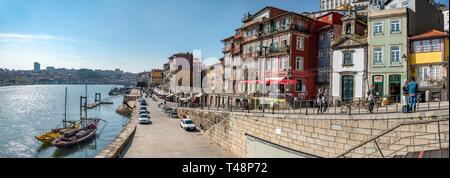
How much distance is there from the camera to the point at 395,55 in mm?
27594

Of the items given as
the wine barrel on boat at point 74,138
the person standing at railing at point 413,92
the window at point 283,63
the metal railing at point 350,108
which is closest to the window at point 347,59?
Answer: the metal railing at point 350,108

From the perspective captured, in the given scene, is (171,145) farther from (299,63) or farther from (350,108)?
(299,63)

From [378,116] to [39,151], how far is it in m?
40.9

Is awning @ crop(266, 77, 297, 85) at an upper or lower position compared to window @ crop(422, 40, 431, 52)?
lower

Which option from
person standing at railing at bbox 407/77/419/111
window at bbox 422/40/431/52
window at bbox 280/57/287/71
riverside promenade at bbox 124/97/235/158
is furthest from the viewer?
window at bbox 280/57/287/71

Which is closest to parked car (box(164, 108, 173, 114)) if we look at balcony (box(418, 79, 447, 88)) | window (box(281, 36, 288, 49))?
window (box(281, 36, 288, 49))

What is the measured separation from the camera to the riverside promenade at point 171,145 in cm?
2555

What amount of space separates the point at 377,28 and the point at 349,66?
179 inches

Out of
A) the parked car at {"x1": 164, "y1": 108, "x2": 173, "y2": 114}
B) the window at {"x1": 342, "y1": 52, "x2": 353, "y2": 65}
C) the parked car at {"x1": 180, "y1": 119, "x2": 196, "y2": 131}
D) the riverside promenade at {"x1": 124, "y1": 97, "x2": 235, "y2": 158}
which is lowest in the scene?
the riverside promenade at {"x1": 124, "y1": 97, "x2": 235, "y2": 158}

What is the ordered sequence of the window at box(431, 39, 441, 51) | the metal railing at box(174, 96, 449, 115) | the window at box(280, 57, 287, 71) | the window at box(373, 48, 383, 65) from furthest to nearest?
the window at box(280, 57, 287, 71) → the window at box(373, 48, 383, 65) → the window at box(431, 39, 441, 51) → the metal railing at box(174, 96, 449, 115)

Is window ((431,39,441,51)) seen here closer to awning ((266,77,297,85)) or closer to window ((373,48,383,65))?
window ((373,48,383,65))

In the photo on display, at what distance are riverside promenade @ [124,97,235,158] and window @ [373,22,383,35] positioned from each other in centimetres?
1824

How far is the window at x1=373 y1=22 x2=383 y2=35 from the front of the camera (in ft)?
92.8

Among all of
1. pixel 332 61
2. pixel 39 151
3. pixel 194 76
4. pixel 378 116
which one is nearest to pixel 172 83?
pixel 194 76
